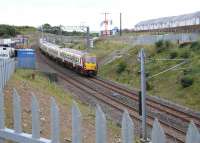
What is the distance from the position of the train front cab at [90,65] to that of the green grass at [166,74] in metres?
2.24

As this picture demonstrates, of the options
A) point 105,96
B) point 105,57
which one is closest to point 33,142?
point 105,96

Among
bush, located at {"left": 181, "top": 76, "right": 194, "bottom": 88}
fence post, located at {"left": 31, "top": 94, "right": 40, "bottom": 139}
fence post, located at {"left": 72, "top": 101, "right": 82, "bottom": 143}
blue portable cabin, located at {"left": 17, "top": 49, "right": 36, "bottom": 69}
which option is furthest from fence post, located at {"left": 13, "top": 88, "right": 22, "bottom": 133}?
blue portable cabin, located at {"left": 17, "top": 49, "right": 36, "bottom": 69}

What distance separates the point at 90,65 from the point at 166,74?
338 inches

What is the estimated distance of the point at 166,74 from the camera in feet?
131

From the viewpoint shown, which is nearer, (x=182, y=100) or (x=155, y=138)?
(x=155, y=138)

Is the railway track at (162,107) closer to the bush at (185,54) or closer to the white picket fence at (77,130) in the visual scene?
A: the bush at (185,54)

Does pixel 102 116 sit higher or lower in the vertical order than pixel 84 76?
higher

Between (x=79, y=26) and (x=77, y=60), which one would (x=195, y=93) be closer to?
(x=77, y=60)

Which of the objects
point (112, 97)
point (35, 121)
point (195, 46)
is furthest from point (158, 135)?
point (195, 46)

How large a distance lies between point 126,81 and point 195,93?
36.1 feet

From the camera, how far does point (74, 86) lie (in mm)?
37000

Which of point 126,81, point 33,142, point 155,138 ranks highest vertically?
point 155,138

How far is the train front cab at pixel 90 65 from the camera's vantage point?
45.1 meters

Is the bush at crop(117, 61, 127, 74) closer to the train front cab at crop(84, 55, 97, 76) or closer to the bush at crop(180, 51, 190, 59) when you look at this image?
the train front cab at crop(84, 55, 97, 76)
